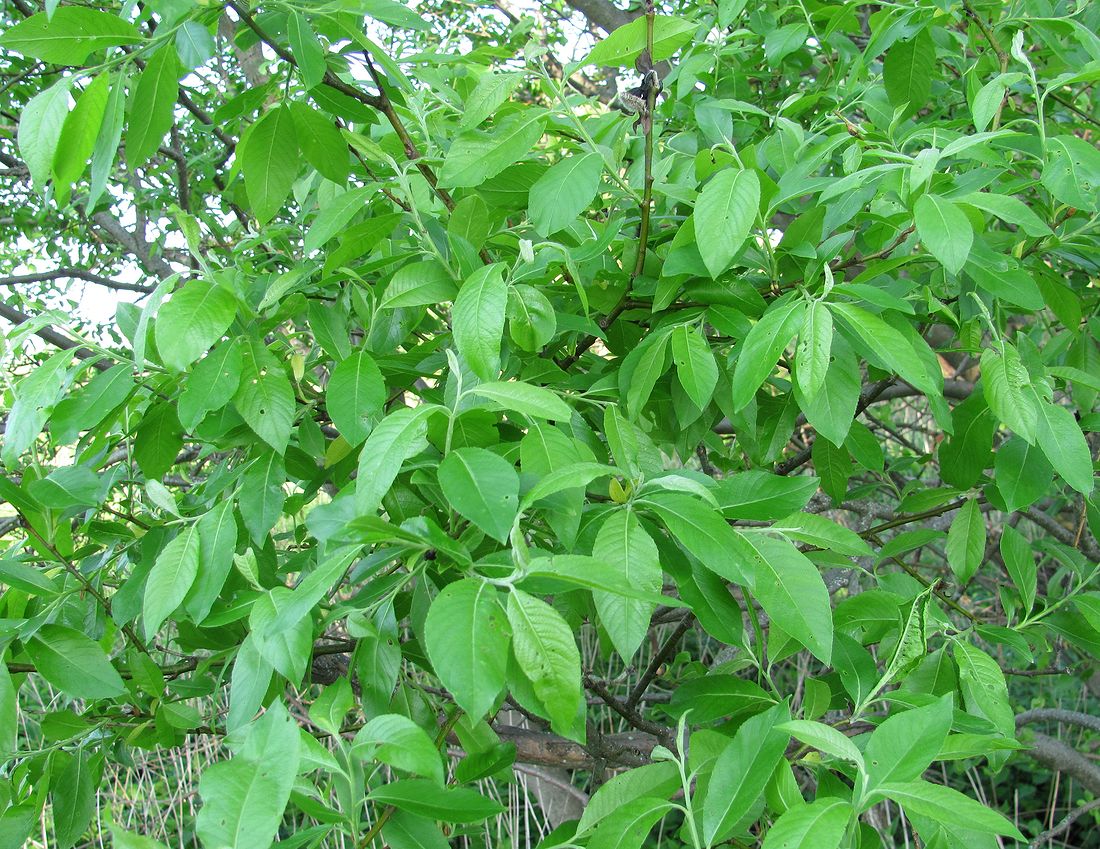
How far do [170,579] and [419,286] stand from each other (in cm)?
40

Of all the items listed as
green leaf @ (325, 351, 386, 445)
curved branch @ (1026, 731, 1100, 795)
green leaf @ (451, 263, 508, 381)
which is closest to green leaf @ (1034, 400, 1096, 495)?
green leaf @ (451, 263, 508, 381)

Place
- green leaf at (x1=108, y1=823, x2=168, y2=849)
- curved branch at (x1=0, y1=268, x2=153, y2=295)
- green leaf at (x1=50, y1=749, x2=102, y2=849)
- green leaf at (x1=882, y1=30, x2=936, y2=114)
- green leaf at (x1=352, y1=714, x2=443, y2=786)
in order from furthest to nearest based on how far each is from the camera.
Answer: curved branch at (x1=0, y1=268, x2=153, y2=295) < green leaf at (x1=882, y1=30, x2=936, y2=114) < green leaf at (x1=50, y1=749, x2=102, y2=849) < green leaf at (x1=352, y1=714, x2=443, y2=786) < green leaf at (x1=108, y1=823, x2=168, y2=849)

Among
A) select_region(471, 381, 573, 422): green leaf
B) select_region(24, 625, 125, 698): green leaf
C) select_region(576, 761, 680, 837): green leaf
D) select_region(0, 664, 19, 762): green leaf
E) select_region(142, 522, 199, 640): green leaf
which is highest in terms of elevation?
select_region(471, 381, 573, 422): green leaf

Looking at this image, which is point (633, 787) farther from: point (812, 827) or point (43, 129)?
point (43, 129)

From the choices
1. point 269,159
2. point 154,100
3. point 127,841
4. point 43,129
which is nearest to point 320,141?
point 269,159

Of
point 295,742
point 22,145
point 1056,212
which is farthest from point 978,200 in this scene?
point 22,145

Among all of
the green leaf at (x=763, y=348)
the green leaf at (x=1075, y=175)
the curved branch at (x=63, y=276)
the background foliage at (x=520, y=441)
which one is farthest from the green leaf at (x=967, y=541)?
the curved branch at (x=63, y=276)

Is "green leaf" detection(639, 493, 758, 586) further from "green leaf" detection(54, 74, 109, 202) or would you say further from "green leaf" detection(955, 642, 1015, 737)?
"green leaf" detection(54, 74, 109, 202)

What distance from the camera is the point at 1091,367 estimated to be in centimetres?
149

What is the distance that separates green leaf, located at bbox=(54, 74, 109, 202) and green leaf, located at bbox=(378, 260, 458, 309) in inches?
13.3

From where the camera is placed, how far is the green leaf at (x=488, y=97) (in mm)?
993

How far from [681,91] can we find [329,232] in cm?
71

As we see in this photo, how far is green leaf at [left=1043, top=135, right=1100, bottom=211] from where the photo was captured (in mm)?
1030

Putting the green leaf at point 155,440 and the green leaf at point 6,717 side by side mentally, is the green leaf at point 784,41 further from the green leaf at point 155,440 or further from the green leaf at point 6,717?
the green leaf at point 6,717
